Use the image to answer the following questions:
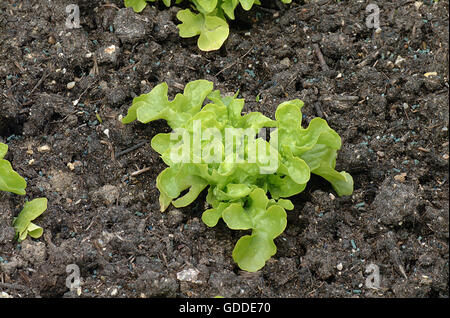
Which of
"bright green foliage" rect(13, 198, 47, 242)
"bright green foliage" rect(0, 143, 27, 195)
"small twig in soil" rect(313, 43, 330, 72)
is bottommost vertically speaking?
"bright green foliage" rect(13, 198, 47, 242)

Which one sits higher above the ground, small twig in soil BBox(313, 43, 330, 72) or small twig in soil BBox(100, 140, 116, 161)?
small twig in soil BBox(313, 43, 330, 72)

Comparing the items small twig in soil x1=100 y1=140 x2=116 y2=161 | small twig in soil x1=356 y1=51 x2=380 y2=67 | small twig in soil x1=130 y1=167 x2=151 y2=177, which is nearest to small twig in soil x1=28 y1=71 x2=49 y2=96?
small twig in soil x1=100 y1=140 x2=116 y2=161

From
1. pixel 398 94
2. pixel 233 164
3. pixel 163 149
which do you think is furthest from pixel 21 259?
pixel 398 94

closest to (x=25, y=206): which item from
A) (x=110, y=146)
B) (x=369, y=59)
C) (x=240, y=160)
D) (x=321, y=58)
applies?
(x=110, y=146)

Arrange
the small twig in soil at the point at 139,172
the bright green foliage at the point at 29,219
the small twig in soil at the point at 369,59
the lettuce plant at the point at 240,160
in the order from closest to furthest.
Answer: the lettuce plant at the point at 240,160 → the bright green foliage at the point at 29,219 → the small twig in soil at the point at 139,172 → the small twig in soil at the point at 369,59

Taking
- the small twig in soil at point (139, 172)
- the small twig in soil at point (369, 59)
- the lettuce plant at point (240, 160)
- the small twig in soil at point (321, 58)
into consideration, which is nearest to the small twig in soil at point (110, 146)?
the small twig in soil at point (139, 172)

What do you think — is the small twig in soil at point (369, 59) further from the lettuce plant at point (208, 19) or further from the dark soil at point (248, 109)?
the lettuce plant at point (208, 19)

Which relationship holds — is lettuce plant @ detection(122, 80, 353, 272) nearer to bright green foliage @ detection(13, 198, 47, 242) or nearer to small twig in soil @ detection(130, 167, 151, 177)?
small twig in soil @ detection(130, 167, 151, 177)
